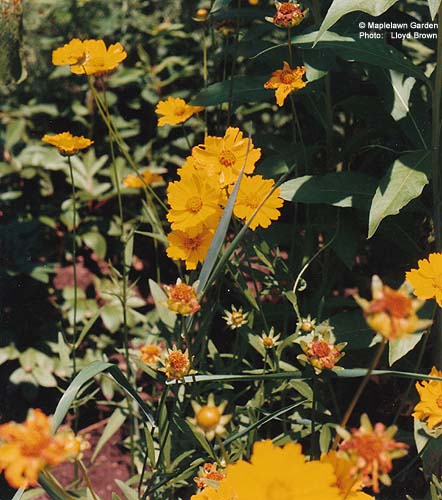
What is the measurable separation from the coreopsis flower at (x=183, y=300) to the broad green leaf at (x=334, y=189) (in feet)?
1.57

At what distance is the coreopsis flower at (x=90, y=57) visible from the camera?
1.27 meters

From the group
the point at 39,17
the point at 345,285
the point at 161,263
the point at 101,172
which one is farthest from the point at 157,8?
the point at 345,285

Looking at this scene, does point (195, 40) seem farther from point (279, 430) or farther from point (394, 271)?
point (279, 430)

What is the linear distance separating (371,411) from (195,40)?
1298mm

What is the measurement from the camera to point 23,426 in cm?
61

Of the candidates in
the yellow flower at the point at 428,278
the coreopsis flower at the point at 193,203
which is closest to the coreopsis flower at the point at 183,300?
the coreopsis flower at the point at 193,203

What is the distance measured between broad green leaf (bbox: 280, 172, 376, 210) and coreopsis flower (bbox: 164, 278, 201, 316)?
48cm

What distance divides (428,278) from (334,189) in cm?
32

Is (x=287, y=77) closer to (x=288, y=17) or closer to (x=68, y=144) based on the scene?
(x=288, y=17)

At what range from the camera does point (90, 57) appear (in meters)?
1.30

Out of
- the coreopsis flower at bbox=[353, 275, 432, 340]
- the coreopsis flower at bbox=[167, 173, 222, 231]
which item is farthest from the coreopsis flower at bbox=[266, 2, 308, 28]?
the coreopsis flower at bbox=[353, 275, 432, 340]

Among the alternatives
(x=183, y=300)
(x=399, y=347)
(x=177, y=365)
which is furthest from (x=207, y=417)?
(x=399, y=347)

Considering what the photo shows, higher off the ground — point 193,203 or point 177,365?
point 193,203

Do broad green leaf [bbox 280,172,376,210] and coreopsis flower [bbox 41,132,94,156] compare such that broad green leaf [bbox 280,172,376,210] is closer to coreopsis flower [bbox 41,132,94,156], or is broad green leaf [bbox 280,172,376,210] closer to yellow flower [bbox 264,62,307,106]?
yellow flower [bbox 264,62,307,106]
